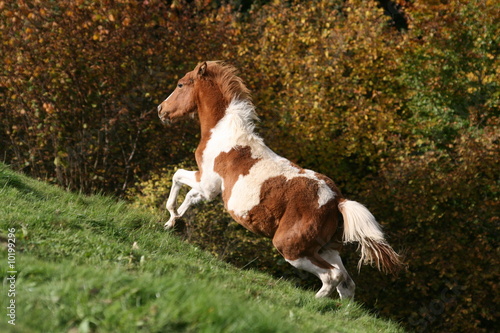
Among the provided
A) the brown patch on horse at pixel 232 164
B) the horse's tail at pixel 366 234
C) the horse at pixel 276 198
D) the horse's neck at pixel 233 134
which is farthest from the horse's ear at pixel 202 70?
the horse's tail at pixel 366 234

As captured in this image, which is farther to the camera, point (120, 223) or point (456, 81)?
point (456, 81)

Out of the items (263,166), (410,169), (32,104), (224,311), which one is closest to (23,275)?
(224,311)

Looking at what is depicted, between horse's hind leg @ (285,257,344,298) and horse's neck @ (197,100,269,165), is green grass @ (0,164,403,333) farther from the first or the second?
horse's neck @ (197,100,269,165)

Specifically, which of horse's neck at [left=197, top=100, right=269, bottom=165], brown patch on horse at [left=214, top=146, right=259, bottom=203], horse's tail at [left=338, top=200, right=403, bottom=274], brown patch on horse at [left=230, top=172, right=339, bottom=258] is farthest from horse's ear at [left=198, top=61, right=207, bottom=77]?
horse's tail at [left=338, top=200, right=403, bottom=274]

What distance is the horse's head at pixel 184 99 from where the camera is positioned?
7086 millimetres

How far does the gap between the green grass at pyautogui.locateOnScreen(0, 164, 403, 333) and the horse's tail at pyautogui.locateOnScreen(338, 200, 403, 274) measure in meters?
0.59

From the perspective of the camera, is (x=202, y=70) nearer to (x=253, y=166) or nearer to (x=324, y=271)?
(x=253, y=166)

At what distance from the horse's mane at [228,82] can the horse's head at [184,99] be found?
125 millimetres

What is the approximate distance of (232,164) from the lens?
6.41m

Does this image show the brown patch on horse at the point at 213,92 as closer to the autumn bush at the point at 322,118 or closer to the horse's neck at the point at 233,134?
the horse's neck at the point at 233,134

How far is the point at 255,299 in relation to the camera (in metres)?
4.67

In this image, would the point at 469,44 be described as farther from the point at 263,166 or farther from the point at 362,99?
the point at 263,166

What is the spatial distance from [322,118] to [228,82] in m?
5.29

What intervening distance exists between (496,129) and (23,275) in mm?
9728
